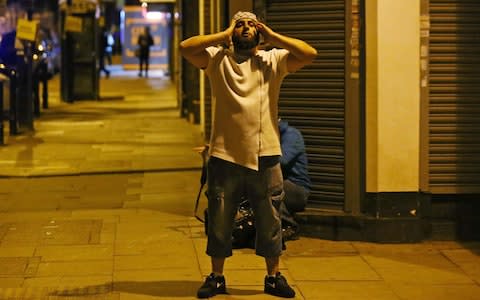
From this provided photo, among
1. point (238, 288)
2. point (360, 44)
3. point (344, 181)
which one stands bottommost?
point (238, 288)

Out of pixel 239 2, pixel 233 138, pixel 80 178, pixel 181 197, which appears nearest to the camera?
pixel 233 138

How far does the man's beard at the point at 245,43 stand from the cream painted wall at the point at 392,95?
2.07 m

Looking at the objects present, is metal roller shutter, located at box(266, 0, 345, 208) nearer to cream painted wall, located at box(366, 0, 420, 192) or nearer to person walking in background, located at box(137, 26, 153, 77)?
cream painted wall, located at box(366, 0, 420, 192)

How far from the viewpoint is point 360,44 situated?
8.66m

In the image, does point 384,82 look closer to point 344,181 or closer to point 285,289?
point 344,181

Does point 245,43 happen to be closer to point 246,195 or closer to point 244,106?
point 244,106

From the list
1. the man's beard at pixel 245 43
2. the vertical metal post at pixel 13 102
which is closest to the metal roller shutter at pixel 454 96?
the man's beard at pixel 245 43

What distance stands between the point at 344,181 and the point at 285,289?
2119 millimetres

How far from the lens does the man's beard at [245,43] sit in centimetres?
668

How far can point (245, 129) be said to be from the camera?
22.0 feet

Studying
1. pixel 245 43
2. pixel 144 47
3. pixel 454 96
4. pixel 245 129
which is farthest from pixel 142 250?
pixel 144 47

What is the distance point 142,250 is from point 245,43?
254cm

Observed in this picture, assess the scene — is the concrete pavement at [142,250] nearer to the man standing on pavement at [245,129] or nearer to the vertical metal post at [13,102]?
the man standing on pavement at [245,129]

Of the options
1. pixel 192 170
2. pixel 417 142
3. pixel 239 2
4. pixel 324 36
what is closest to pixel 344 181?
pixel 417 142
